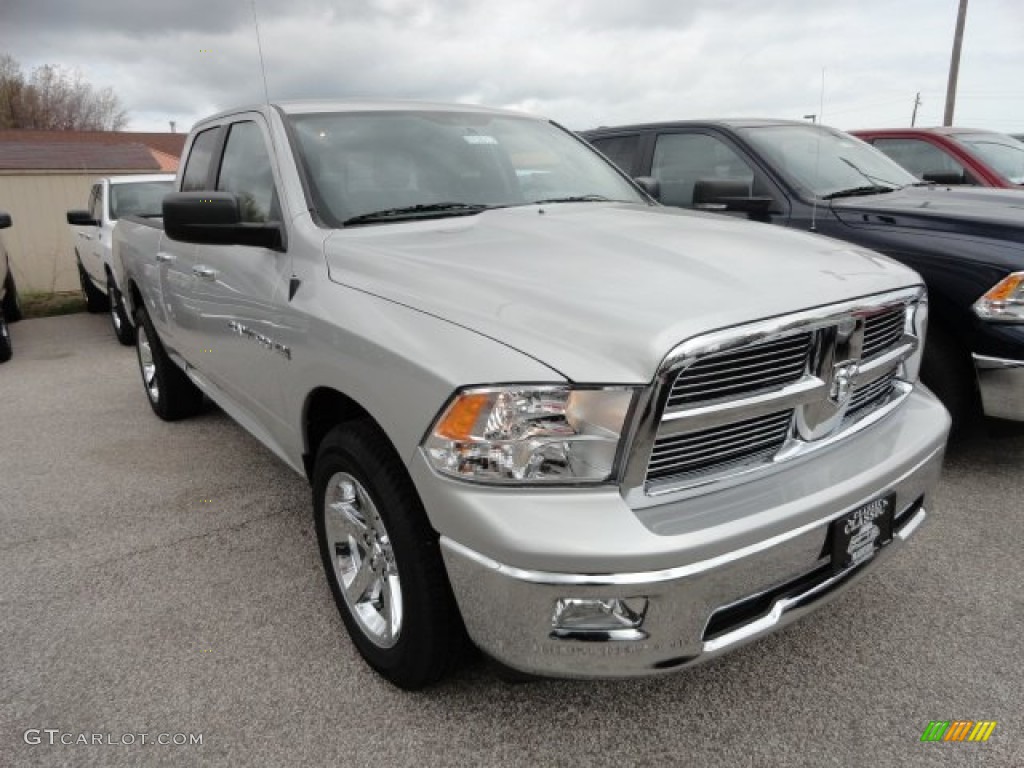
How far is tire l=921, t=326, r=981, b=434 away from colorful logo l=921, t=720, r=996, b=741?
1.90 metres

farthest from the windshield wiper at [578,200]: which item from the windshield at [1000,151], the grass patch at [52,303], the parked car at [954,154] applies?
the grass patch at [52,303]

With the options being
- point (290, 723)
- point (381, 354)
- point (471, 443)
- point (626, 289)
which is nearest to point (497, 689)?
point (290, 723)

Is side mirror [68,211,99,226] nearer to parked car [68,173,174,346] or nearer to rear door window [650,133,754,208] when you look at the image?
parked car [68,173,174,346]

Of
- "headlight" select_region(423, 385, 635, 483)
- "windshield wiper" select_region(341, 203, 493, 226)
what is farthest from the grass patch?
"headlight" select_region(423, 385, 635, 483)

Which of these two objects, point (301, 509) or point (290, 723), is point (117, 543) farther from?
point (290, 723)

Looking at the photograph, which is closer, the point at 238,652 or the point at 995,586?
the point at 238,652

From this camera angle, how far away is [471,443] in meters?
1.78

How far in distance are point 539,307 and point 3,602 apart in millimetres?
2506

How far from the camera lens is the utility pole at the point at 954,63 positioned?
50.8 ft

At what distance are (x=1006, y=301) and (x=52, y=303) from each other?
12296mm

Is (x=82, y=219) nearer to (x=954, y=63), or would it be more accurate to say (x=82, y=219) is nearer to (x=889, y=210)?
(x=889, y=210)

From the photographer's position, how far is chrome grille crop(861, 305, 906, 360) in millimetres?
2229

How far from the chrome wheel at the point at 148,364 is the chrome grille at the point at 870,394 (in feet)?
14.4

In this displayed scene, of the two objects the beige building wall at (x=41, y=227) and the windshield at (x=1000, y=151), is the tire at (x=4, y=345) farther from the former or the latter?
the windshield at (x=1000, y=151)
